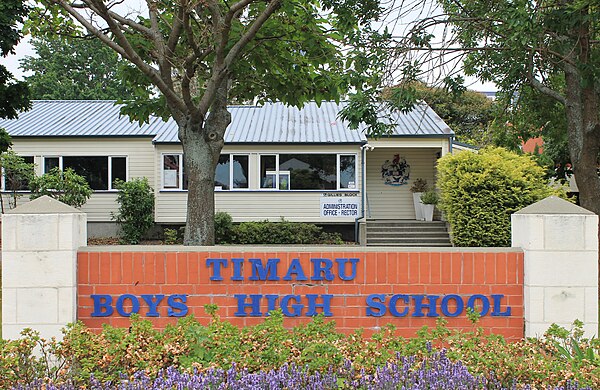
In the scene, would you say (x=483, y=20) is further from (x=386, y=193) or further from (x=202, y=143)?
(x=386, y=193)

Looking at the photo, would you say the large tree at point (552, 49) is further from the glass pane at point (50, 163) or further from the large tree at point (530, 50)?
the glass pane at point (50, 163)

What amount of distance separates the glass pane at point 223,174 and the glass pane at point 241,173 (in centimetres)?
28

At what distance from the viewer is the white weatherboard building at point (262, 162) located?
19.8 metres

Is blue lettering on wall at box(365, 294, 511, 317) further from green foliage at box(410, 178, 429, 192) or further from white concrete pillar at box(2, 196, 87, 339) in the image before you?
green foliage at box(410, 178, 429, 192)

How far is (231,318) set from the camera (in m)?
5.54

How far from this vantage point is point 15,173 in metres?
19.5

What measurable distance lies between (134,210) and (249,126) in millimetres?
5119

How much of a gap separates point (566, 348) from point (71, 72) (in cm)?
5256

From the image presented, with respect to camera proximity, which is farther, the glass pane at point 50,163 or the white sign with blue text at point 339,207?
the glass pane at point 50,163

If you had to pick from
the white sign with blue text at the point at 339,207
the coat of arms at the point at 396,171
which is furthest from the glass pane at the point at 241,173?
the coat of arms at the point at 396,171

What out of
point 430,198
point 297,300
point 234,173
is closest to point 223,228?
point 234,173

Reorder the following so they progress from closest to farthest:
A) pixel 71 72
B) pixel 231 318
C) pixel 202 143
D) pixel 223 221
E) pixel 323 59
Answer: pixel 231 318 → pixel 202 143 → pixel 323 59 → pixel 223 221 → pixel 71 72

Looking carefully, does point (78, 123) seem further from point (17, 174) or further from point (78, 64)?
point (78, 64)

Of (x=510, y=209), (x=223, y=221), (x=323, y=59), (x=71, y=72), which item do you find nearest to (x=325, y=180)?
(x=223, y=221)
